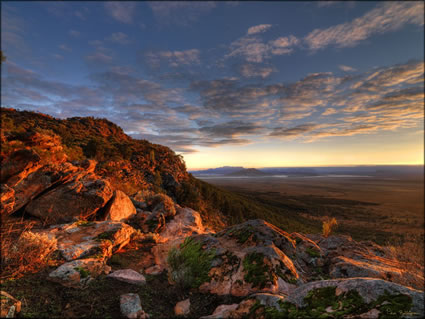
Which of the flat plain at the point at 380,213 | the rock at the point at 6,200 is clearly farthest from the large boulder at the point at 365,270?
the flat plain at the point at 380,213

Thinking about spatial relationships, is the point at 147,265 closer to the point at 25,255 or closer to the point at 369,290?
the point at 25,255

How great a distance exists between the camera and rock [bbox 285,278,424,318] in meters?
2.11

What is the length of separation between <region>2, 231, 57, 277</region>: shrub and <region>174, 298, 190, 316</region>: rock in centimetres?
348

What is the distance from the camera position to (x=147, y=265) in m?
5.95

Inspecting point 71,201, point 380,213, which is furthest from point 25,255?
point 380,213

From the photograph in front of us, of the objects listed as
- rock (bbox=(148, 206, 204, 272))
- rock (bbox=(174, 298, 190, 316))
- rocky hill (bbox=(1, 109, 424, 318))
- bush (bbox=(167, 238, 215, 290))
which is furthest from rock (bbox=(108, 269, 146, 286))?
rock (bbox=(174, 298, 190, 316))

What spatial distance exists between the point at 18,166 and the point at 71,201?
7.82ft

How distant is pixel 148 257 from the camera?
21.5 ft

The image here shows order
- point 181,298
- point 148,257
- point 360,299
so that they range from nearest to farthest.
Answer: point 360,299, point 181,298, point 148,257

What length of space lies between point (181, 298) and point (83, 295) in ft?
6.60

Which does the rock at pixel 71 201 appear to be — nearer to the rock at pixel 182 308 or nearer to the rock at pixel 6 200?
the rock at pixel 6 200

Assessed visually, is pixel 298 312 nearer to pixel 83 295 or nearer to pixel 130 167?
pixel 83 295

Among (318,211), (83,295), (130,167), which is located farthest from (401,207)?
(83,295)

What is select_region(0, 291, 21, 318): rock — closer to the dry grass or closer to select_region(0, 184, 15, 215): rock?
the dry grass
